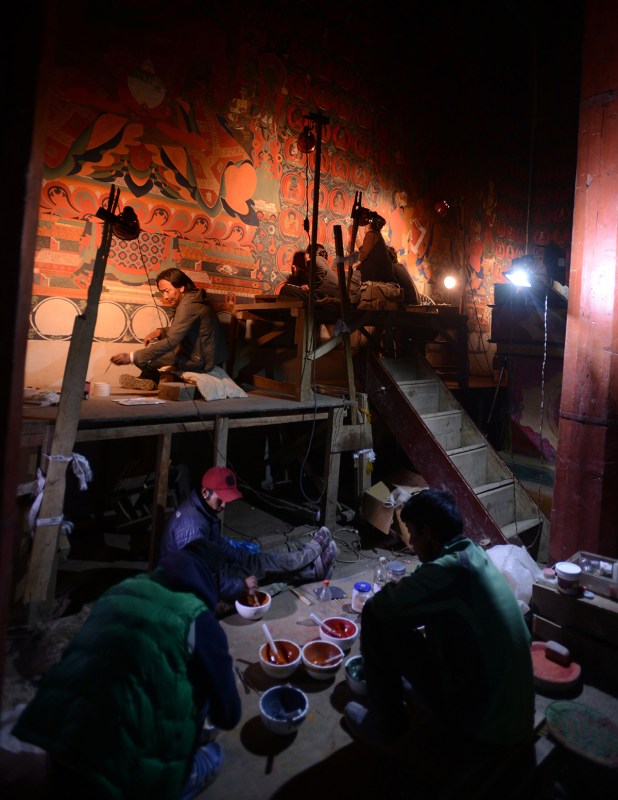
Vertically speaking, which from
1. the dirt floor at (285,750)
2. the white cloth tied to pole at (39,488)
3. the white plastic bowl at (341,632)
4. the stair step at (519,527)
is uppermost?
the white cloth tied to pole at (39,488)

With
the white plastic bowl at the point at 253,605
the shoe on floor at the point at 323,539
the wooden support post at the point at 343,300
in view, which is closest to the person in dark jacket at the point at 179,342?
the wooden support post at the point at 343,300

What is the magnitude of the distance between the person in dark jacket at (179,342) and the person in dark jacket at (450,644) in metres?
4.74

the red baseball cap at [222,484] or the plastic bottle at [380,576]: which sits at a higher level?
the red baseball cap at [222,484]

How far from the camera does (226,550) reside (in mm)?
5207

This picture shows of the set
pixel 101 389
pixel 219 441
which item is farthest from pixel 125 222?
pixel 219 441

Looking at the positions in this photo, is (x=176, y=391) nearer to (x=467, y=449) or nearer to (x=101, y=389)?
(x=101, y=389)

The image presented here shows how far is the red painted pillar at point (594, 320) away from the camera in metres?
4.85

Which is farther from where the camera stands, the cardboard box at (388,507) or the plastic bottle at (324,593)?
the cardboard box at (388,507)

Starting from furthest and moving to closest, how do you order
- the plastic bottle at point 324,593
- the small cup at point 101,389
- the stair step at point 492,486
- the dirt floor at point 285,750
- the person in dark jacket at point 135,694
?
1. the stair step at point 492,486
2. the small cup at point 101,389
3. the plastic bottle at point 324,593
4. the dirt floor at point 285,750
5. the person in dark jacket at point 135,694

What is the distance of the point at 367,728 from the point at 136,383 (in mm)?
5439

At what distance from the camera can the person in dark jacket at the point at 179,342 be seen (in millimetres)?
6817

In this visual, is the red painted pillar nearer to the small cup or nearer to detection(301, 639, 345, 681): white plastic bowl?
detection(301, 639, 345, 681): white plastic bowl

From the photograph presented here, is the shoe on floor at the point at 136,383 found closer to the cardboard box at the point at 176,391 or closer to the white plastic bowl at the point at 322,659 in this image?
the cardboard box at the point at 176,391

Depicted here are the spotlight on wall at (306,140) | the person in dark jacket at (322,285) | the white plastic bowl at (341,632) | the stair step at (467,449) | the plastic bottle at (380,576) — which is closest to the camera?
the white plastic bowl at (341,632)
